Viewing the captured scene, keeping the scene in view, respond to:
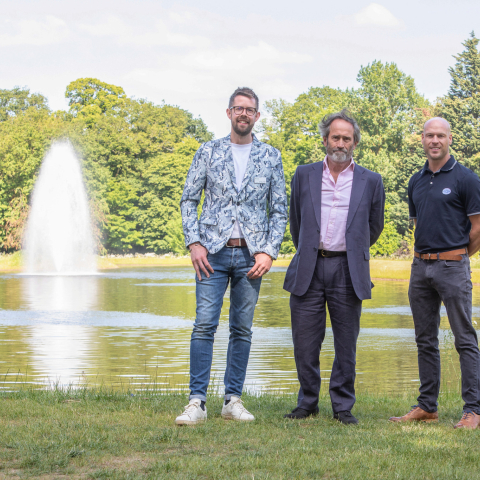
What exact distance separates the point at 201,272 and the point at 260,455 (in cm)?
139

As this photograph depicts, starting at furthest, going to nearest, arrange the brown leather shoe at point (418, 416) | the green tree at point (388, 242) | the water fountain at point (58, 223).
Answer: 1. the green tree at point (388, 242)
2. the water fountain at point (58, 223)
3. the brown leather shoe at point (418, 416)

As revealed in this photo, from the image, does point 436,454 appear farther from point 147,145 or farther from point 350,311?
point 147,145

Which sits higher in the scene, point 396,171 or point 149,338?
point 396,171

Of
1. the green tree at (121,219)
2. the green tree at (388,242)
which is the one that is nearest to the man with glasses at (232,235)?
the green tree at (388,242)

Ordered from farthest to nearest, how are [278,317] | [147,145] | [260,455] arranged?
[147,145] → [278,317] → [260,455]

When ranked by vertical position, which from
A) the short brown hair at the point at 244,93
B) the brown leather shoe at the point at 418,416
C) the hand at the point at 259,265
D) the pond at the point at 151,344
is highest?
the short brown hair at the point at 244,93

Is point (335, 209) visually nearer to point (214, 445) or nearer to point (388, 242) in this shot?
point (214, 445)

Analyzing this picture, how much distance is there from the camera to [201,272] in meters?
4.60

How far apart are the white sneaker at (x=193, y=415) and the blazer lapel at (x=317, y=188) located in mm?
1391

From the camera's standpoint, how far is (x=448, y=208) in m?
4.64

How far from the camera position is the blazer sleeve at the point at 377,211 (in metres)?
4.83

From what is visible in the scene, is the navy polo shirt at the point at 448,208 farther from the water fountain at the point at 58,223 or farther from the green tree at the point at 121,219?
the green tree at the point at 121,219

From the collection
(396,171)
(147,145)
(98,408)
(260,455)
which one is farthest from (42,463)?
(147,145)

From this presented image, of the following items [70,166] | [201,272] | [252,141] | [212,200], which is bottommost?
[201,272]
